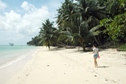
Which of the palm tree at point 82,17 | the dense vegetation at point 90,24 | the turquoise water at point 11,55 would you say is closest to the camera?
the dense vegetation at point 90,24

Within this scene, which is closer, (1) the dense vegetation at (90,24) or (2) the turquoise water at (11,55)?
(1) the dense vegetation at (90,24)

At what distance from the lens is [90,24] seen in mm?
26828

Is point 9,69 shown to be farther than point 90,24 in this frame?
No

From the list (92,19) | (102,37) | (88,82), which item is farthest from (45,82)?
(102,37)

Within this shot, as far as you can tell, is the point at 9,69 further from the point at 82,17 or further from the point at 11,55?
the point at 82,17

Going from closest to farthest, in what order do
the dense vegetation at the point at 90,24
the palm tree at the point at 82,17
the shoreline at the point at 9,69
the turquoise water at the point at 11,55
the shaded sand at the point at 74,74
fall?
the shaded sand at the point at 74,74 → the shoreline at the point at 9,69 → the dense vegetation at the point at 90,24 → the turquoise water at the point at 11,55 → the palm tree at the point at 82,17

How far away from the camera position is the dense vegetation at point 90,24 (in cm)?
1291

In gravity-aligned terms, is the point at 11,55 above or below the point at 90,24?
below

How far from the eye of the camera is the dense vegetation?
12914mm

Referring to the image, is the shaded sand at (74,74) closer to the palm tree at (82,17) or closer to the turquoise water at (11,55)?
the turquoise water at (11,55)

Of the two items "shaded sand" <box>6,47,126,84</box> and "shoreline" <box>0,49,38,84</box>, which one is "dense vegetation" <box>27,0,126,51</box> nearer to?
"shaded sand" <box>6,47,126,84</box>

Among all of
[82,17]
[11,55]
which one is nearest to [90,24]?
[82,17]

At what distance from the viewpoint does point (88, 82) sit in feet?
18.7

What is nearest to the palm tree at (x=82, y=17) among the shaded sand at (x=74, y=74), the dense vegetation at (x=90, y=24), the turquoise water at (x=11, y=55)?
the dense vegetation at (x=90, y=24)
